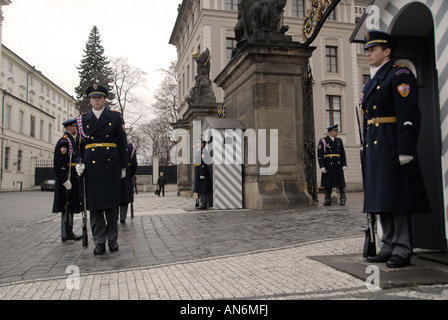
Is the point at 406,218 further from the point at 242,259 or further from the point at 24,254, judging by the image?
the point at 24,254

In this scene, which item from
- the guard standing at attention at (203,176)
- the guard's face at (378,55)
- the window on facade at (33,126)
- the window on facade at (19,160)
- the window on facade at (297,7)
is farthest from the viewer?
the window on facade at (33,126)

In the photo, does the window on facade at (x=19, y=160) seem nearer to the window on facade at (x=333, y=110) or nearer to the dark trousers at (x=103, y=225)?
the window on facade at (x=333, y=110)

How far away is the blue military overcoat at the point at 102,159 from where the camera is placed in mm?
5695

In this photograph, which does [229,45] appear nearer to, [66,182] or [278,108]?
[278,108]

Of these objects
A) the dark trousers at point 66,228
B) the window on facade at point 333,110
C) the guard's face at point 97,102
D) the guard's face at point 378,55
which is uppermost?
the window on facade at point 333,110

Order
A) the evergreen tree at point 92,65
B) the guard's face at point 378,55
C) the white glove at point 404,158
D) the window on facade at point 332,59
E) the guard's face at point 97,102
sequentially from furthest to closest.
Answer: the evergreen tree at point 92,65, the window on facade at point 332,59, the guard's face at point 97,102, the guard's face at point 378,55, the white glove at point 404,158

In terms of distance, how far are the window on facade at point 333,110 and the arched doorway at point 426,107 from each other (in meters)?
32.8

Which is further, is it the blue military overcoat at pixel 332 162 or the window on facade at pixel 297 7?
the window on facade at pixel 297 7

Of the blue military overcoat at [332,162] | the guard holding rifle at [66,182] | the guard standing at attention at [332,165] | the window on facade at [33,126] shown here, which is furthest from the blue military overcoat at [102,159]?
the window on facade at [33,126]

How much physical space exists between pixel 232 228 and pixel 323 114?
102 feet

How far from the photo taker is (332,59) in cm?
3859

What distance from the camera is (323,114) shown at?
1458 inches

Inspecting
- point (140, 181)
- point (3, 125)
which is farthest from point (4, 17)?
point (140, 181)

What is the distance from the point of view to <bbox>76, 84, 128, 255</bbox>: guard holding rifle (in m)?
5.70
